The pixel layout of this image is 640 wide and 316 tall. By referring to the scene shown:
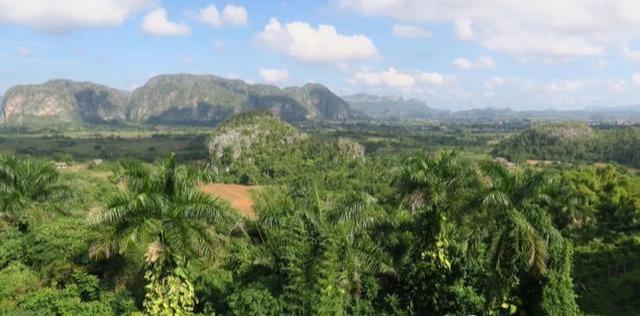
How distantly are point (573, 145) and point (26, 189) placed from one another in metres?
137

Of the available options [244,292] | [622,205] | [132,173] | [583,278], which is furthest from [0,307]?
[622,205]

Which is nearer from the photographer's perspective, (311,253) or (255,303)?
(255,303)

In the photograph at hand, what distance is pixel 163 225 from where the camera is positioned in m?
12.9

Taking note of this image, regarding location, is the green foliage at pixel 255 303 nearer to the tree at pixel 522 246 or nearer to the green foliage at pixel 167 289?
A: the green foliage at pixel 167 289

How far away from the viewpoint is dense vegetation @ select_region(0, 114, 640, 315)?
1303 centimetres

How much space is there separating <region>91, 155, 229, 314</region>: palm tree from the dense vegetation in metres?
0.03

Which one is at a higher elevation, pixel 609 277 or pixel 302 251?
pixel 302 251

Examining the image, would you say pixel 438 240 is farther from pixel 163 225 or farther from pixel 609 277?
pixel 609 277

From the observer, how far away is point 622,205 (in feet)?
135

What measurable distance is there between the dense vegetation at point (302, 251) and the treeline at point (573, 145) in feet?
354

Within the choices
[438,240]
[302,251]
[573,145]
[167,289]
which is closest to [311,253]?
[302,251]

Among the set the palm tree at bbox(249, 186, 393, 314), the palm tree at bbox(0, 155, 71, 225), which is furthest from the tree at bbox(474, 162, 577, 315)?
the palm tree at bbox(0, 155, 71, 225)

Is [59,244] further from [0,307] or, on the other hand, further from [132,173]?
[132,173]

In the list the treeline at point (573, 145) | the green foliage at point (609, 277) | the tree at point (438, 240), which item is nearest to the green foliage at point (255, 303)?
the tree at point (438, 240)
